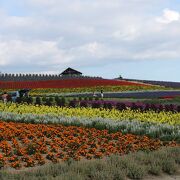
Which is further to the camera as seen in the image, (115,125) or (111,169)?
(115,125)

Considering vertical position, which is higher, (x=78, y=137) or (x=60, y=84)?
(x=60, y=84)

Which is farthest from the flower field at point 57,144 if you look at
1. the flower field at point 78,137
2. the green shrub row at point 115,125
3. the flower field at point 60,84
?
the flower field at point 60,84

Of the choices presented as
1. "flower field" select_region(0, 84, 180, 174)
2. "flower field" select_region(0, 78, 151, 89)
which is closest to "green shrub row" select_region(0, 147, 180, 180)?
"flower field" select_region(0, 84, 180, 174)

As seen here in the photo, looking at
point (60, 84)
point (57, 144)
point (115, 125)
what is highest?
point (60, 84)

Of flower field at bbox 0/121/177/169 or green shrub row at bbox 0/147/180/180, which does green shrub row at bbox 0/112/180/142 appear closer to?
flower field at bbox 0/121/177/169

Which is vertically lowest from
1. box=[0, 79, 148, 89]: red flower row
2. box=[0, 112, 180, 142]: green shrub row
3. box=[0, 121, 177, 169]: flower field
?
box=[0, 121, 177, 169]: flower field

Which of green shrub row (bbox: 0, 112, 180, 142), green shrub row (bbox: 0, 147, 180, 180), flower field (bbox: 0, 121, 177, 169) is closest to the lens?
green shrub row (bbox: 0, 147, 180, 180)

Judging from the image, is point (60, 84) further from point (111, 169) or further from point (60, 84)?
point (111, 169)

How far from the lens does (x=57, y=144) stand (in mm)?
14586

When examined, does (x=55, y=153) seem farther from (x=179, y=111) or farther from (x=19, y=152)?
(x=179, y=111)

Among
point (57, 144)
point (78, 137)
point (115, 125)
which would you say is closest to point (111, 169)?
point (57, 144)

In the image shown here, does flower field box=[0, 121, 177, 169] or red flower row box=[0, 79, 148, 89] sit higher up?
red flower row box=[0, 79, 148, 89]

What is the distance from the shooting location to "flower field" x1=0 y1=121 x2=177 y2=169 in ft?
41.6

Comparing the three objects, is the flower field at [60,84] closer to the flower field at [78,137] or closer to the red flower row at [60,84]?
the red flower row at [60,84]
